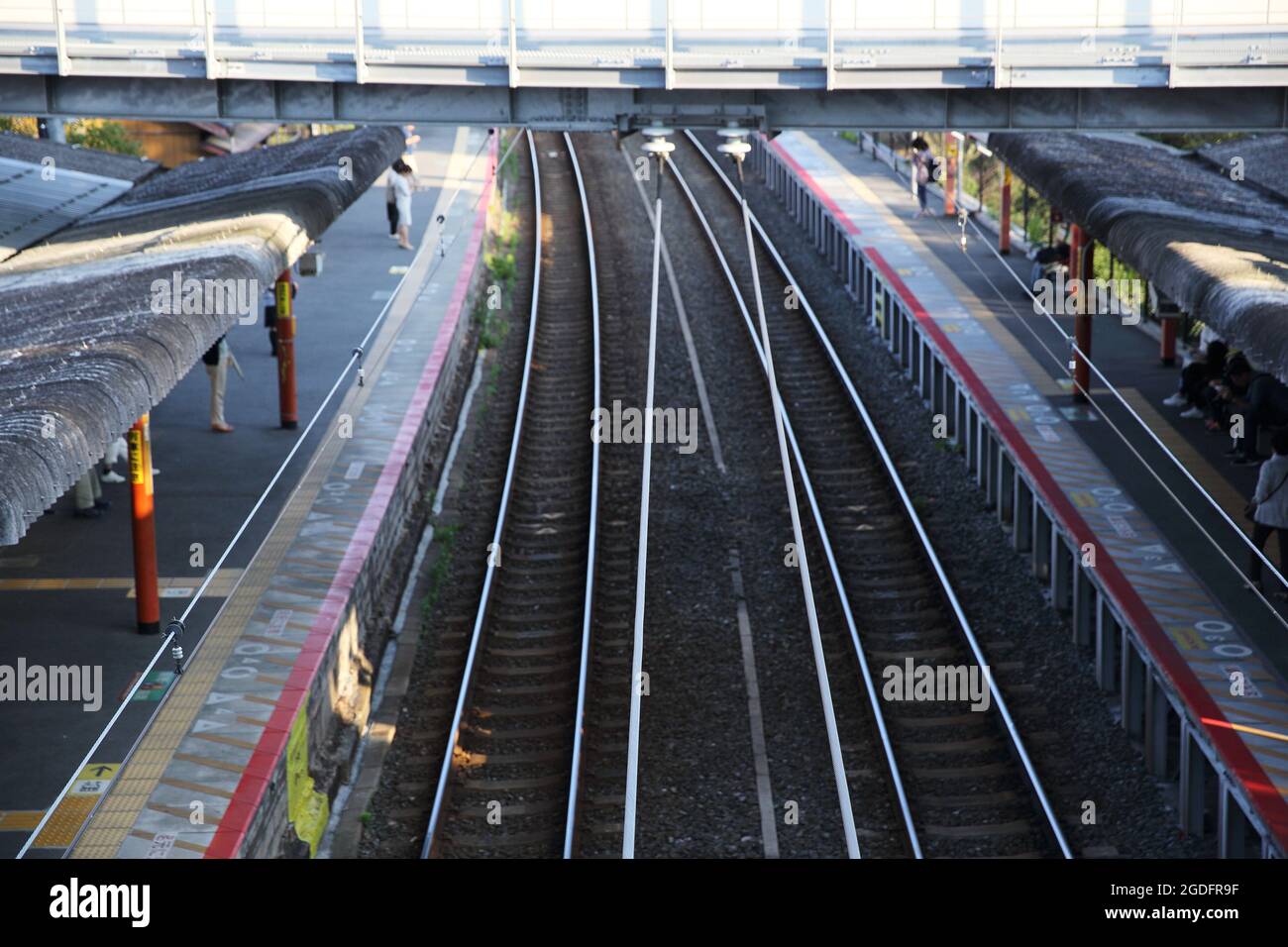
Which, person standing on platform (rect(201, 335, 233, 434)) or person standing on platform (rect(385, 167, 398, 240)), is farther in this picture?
person standing on platform (rect(385, 167, 398, 240))

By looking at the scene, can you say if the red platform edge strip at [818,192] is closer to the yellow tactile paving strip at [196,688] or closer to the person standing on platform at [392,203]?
the person standing on platform at [392,203]

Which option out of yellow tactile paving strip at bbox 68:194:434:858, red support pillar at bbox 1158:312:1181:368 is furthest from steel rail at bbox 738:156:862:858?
red support pillar at bbox 1158:312:1181:368

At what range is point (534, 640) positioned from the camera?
14023 mm

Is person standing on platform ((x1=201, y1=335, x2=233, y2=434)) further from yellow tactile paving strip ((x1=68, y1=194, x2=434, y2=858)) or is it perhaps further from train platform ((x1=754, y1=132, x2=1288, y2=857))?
train platform ((x1=754, y1=132, x2=1288, y2=857))

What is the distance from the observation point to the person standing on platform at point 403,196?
2612 cm

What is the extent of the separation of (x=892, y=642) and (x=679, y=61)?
5479 millimetres

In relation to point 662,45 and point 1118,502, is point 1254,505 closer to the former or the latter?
point 1118,502

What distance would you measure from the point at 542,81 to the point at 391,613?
502cm

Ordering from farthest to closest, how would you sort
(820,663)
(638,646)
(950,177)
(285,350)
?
(950,177) < (285,350) < (638,646) < (820,663)

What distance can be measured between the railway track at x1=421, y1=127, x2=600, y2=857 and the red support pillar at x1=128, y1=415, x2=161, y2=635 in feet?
7.95

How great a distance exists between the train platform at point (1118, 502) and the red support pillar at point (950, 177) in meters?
1.38

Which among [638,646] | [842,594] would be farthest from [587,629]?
[842,594]

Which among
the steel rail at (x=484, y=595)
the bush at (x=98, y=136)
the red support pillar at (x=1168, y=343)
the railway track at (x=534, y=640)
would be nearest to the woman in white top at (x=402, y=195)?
the steel rail at (x=484, y=595)

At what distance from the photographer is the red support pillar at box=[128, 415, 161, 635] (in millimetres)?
11820
